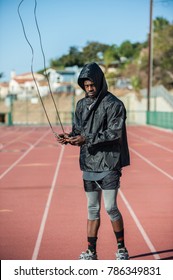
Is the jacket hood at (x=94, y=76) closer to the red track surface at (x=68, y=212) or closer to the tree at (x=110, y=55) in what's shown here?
the red track surface at (x=68, y=212)

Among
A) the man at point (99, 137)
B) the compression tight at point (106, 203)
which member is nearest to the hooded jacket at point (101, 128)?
the man at point (99, 137)

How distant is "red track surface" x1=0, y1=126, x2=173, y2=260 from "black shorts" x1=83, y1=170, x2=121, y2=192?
0.98 m

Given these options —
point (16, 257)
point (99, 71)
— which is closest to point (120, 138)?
point (99, 71)

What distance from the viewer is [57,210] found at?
8.94 m

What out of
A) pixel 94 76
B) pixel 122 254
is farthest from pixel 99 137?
pixel 122 254

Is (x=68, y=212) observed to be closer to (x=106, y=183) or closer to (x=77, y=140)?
(x=106, y=183)

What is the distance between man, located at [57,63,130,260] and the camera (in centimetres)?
519

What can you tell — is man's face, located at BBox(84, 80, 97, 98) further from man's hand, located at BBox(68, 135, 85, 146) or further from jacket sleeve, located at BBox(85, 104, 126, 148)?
man's hand, located at BBox(68, 135, 85, 146)

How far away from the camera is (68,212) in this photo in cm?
876

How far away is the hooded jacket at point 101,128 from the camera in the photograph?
5.18 metres

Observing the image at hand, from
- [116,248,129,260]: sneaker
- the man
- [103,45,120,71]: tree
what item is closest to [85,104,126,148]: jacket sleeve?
the man

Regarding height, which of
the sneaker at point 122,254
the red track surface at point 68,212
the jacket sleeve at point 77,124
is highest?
the jacket sleeve at point 77,124

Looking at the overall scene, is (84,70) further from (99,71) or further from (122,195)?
(122,195)

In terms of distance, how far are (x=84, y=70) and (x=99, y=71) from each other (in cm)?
12
